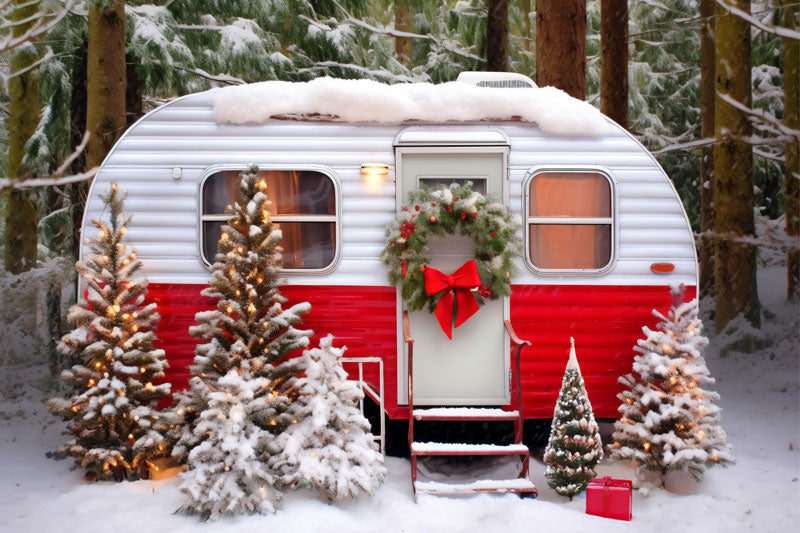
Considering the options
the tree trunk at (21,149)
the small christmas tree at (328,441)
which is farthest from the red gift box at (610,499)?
the tree trunk at (21,149)

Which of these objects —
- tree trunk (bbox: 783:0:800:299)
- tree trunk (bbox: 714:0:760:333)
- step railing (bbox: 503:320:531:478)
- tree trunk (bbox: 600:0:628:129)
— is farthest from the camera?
Answer: tree trunk (bbox: 783:0:800:299)

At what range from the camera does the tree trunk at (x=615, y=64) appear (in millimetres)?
11266

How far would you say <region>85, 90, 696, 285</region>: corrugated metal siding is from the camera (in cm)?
645

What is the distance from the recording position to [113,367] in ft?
19.9

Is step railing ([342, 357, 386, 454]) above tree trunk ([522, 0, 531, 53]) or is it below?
below

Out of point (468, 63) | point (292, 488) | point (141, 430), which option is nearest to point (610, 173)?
point (292, 488)

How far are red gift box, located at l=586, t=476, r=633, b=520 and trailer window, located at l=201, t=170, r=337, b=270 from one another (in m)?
2.87

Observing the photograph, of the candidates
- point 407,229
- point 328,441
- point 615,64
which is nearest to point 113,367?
point 328,441

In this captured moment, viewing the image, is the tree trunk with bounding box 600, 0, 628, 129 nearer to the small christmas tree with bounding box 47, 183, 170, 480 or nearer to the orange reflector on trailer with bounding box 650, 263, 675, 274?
the orange reflector on trailer with bounding box 650, 263, 675, 274

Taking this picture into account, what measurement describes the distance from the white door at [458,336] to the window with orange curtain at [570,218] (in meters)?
0.38

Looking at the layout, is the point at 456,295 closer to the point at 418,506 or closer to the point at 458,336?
the point at 458,336

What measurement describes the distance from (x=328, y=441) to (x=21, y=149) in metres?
9.86

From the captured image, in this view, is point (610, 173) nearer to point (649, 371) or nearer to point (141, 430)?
point (649, 371)

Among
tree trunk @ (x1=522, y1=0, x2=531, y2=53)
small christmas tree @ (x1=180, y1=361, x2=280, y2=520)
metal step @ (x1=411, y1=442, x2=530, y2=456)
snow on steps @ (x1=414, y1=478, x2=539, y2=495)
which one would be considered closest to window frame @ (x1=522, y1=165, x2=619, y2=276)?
metal step @ (x1=411, y1=442, x2=530, y2=456)
